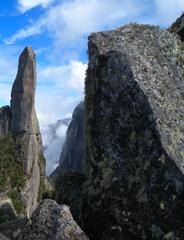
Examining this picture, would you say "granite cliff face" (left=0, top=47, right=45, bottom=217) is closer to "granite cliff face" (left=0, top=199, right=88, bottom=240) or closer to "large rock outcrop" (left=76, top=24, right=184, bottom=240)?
"large rock outcrop" (left=76, top=24, right=184, bottom=240)

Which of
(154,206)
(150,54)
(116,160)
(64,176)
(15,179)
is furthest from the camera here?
(15,179)

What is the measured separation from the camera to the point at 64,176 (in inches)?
610

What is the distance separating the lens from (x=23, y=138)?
105312 mm

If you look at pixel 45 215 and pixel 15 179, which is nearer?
pixel 45 215

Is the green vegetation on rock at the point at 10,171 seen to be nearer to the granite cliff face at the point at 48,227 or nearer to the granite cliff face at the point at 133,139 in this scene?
the granite cliff face at the point at 133,139

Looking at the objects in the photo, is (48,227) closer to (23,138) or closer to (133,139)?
(133,139)

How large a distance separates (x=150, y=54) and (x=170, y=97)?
140cm

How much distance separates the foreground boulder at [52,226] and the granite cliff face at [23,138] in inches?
3431

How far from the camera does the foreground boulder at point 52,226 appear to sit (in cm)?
1187

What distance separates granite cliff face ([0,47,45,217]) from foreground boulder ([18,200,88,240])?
87.2 m

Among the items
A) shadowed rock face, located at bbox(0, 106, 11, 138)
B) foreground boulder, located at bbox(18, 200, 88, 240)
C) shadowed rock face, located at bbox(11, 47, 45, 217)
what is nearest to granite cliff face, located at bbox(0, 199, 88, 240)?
foreground boulder, located at bbox(18, 200, 88, 240)

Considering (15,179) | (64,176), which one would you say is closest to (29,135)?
(15,179)

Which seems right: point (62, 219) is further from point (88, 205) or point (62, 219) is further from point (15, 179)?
point (15, 179)

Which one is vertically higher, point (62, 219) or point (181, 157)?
point (181, 157)
